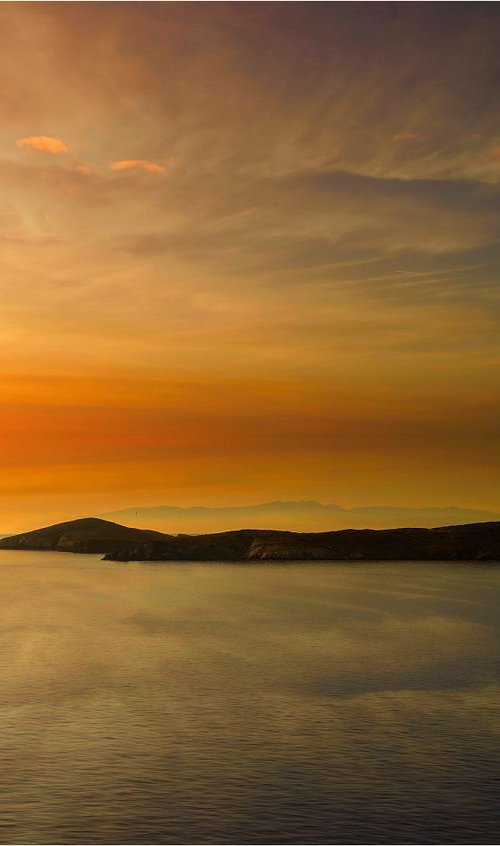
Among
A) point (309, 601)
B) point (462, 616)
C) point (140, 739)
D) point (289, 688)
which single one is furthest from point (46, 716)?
point (309, 601)

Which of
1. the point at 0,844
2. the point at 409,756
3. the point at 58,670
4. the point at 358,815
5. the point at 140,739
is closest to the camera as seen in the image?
the point at 0,844

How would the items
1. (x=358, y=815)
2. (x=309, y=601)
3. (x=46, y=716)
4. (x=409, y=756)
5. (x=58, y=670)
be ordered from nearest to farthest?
1. (x=358, y=815)
2. (x=409, y=756)
3. (x=46, y=716)
4. (x=58, y=670)
5. (x=309, y=601)

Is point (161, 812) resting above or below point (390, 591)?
below

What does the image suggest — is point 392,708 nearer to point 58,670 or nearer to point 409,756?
point 409,756

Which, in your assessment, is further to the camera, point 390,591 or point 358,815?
point 390,591

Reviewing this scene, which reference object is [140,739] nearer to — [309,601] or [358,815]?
[358,815]

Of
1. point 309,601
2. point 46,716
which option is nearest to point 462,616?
point 309,601
